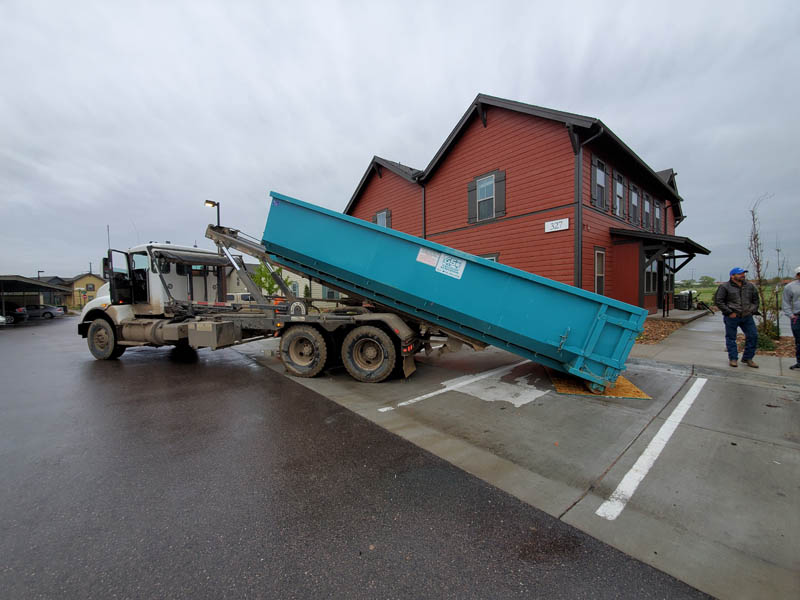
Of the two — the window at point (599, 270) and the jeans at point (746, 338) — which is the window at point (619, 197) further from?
the jeans at point (746, 338)

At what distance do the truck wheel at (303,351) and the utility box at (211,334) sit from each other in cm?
129

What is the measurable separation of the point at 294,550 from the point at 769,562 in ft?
9.21

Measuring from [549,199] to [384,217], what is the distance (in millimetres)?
8614

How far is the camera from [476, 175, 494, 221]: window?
12562 mm

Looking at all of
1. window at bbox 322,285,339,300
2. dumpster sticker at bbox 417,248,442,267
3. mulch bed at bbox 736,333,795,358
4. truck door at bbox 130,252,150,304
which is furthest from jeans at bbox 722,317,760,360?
window at bbox 322,285,339,300

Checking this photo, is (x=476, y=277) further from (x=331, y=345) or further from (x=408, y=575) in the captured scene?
(x=408, y=575)

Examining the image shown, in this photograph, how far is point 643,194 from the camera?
14.6 metres

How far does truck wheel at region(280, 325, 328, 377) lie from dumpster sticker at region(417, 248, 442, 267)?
240 cm

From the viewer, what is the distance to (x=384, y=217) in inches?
677

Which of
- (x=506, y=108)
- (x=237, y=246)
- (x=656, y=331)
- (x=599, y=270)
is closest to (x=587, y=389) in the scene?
(x=656, y=331)

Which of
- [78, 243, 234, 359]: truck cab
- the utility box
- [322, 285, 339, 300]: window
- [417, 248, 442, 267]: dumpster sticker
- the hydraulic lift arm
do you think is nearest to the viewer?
[417, 248, 442, 267]: dumpster sticker

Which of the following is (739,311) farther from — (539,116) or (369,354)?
(539,116)

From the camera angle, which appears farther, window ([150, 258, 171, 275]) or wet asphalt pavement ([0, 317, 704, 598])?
window ([150, 258, 171, 275])

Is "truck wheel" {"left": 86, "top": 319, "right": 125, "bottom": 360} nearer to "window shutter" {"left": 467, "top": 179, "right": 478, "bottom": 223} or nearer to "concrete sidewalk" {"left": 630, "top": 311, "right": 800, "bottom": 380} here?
"concrete sidewalk" {"left": 630, "top": 311, "right": 800, "bottom": 380}
